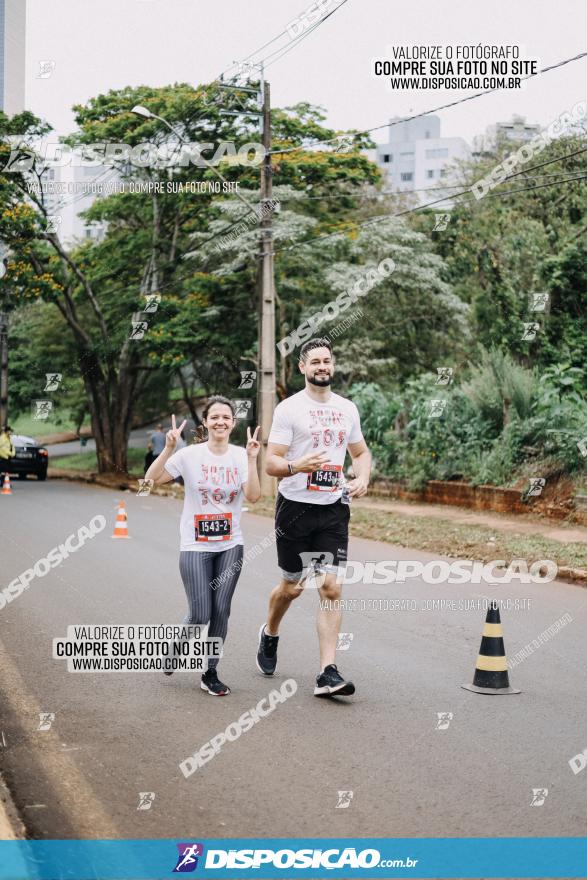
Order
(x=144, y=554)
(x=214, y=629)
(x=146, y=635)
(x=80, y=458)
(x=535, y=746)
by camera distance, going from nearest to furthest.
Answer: (x=535, y=746) → (x=214, y=629) → (x=146, y=635) → (x=144, y=554) → (x=80, y=458)

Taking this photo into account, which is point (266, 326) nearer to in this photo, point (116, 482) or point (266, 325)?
point (266, 325)

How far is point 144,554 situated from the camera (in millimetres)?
13844

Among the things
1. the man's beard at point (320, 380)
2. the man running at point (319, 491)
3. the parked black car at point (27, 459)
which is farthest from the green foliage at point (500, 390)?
the parked black car at point (27, 459)

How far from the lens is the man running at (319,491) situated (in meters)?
6.64

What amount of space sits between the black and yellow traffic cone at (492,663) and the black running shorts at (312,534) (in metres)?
0.98

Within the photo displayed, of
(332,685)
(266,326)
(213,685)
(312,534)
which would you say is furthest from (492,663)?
(266,326)

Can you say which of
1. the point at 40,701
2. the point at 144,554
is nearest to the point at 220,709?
the point at 40,701

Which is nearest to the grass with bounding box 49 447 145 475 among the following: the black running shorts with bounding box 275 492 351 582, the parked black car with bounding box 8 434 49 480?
the parked black car with bounding box 8 434 49 480

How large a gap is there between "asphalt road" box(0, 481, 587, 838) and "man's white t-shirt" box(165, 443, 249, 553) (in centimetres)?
96

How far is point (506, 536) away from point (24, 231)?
65.5ft

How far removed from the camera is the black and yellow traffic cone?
22.3 feet

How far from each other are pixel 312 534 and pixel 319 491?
272 millimetres

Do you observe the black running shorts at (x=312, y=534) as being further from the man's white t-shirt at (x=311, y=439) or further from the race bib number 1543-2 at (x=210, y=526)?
the race bib number 1543-2 at (x=210, y=526)

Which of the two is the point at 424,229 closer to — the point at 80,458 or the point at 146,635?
the point at 80,458
